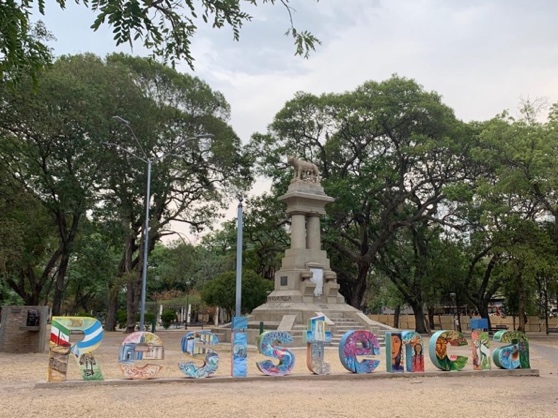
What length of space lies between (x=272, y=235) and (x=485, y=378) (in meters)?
23.3

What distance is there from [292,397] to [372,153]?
24624mm

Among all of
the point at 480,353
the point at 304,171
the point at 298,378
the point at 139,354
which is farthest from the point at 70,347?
the point at 304,171

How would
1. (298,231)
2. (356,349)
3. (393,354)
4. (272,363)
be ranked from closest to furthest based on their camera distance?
(272,363), (356,349), (393,354), (298,231)

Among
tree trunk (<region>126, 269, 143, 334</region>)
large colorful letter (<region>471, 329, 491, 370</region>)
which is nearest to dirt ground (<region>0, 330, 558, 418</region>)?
large colorful letter (<region>471, 329, 491, 370</region>)

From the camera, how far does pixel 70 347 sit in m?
9.65

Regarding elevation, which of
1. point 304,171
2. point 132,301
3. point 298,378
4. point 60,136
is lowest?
point 298,378

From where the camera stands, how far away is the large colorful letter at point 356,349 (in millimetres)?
11359

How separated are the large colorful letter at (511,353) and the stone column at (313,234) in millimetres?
12951

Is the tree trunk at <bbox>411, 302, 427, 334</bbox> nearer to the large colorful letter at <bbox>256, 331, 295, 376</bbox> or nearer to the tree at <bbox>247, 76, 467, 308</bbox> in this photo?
the tree at <bbox>247, 76, 467, 308</bbox>

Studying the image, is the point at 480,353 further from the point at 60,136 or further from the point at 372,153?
the point at 372,153

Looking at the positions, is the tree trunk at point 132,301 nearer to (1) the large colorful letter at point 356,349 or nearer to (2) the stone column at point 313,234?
(2) the stone column at point 313,234

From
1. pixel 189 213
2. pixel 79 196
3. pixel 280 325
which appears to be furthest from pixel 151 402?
pixel 189 213

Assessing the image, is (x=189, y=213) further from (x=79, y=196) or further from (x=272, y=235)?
(x=79, y=196)

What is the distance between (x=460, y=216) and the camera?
31.7 meters
